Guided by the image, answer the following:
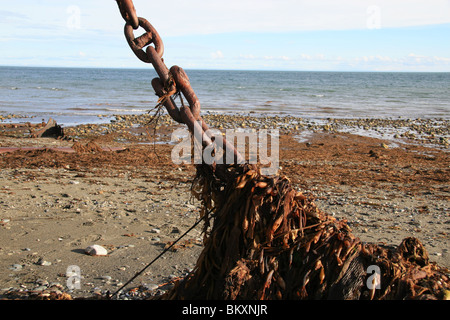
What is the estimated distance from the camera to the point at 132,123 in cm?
1862

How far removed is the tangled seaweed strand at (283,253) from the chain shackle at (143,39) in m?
0.62

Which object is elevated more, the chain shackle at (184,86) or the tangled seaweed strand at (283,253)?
the chain shackle at (184,86)

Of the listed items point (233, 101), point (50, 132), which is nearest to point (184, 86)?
point (50, 132)

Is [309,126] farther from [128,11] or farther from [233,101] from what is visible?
[128,11]

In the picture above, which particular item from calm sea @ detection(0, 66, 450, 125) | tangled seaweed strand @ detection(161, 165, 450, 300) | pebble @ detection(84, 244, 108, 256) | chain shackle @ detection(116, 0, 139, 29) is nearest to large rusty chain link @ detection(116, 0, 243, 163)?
chain shackle @ detection(116, 0, 139, 29)

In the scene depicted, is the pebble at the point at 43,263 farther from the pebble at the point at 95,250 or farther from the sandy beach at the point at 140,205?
the pebble at the point at 95,250

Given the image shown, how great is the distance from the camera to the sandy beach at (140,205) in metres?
4.12

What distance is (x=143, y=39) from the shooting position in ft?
6.39

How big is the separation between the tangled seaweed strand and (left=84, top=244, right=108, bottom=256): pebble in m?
2.58

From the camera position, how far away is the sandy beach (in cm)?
412

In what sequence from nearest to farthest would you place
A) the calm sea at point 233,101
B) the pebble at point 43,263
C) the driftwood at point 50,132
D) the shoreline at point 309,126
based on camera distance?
the pebble at point 43,263
the driftwood at point 50,132
the shoreline at point 309,126
the calm sea at point 233,101

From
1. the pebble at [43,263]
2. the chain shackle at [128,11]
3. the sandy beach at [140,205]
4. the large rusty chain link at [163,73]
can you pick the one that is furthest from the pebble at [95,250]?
the chain shackle at [128,11]

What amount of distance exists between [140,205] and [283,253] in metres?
4.54
